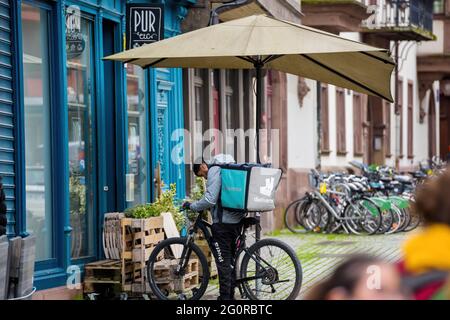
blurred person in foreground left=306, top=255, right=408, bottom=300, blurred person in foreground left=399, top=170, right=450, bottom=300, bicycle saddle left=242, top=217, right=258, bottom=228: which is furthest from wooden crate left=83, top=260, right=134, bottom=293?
blurred person in foreground left=399, top=170, right=450, bottom=300

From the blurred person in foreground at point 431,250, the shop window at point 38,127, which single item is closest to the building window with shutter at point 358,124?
the shop window at point 38,127

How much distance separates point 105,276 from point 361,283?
914 centimetres

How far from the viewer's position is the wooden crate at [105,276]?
11.5m

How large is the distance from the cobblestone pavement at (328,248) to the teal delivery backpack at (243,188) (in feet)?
8.94

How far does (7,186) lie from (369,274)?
784 centimetres

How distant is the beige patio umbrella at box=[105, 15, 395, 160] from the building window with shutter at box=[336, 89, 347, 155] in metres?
15.4

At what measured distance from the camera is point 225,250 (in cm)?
1057

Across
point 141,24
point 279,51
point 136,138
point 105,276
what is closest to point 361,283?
point 279,51

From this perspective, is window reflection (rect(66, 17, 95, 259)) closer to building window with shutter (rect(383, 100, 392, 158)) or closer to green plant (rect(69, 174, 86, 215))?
green plant (rect(69, 174, 86, 215))

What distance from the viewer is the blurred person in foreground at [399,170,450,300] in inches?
101

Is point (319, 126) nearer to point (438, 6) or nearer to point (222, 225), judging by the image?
point (222, 225)
